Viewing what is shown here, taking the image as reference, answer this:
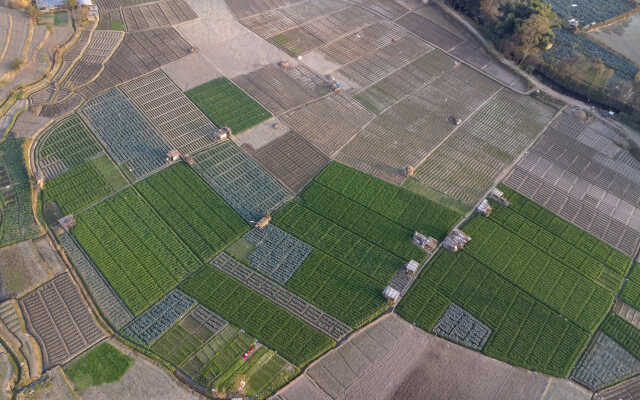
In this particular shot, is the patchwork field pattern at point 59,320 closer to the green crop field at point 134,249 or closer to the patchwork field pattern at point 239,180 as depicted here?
the green crop field at point 134,249

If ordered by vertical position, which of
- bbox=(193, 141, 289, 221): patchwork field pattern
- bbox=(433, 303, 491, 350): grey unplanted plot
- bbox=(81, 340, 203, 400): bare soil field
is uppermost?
bbox=(193, 141, 289, 221): patchwork field pattern

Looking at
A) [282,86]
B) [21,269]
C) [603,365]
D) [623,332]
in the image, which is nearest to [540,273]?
[623,332]

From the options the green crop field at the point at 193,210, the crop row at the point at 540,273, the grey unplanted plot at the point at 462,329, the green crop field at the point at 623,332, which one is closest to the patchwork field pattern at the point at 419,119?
the crop row at the point at 540,273

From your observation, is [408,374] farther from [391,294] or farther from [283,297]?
[283,297]

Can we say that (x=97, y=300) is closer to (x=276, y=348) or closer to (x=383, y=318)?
(x=276, y=348)

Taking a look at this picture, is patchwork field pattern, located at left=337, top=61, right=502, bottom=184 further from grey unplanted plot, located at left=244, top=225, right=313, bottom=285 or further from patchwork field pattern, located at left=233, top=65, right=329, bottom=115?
grey unplanted plot, located at left=244, top=225, right=313, bottom=285

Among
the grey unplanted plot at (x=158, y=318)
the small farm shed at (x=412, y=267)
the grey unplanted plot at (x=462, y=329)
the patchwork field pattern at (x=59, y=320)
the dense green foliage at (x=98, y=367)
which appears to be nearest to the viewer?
the dense green foliage at (x=98, y=367)

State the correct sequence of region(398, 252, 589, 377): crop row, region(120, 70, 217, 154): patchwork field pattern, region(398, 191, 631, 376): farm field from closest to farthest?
1. region(398, 252, 589, 377): crop row
2. region(398, 191, 631, 376): farm field
3. region(120, 70, 217, 154): patchwork field pattern

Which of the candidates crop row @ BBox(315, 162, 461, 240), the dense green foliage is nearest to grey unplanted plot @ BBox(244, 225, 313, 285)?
crop row @ BBox(315, 162, 461, 240)

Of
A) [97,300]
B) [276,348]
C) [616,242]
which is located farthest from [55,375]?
[616,242]
